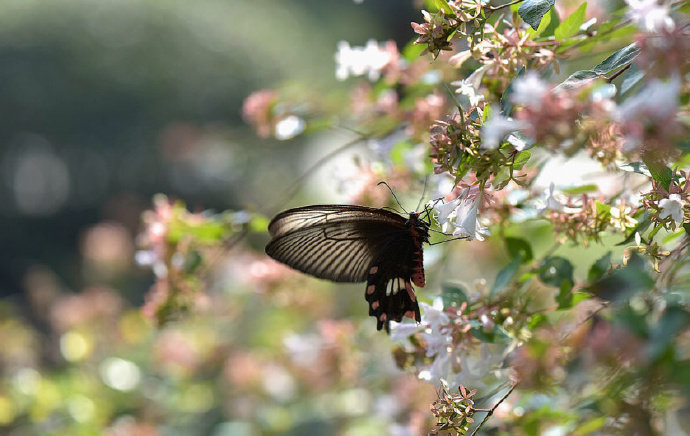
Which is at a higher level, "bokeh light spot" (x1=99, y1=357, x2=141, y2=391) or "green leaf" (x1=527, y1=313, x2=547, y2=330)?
"bokeh light spot" (x1=99, y1=357, x2=141, y2=391)

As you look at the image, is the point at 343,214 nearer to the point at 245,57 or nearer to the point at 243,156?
the point at 243,156

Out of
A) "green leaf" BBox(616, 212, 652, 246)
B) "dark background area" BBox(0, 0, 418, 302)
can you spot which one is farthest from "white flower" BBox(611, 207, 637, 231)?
"dark background area" BBox(0, 0, 418, 302)

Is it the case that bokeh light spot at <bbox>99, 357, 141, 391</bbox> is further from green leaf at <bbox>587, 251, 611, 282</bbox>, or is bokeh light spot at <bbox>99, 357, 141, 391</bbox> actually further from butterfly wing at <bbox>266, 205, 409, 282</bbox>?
green leaf at <bbox>587, 251, 611, 282</bbox>

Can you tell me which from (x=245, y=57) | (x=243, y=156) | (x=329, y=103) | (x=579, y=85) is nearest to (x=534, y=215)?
(x=579, y=85)

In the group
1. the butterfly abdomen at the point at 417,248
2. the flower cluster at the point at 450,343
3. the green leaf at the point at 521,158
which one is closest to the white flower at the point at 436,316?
the flower cluster at the point at 450,343

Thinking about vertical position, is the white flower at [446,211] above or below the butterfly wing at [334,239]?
below

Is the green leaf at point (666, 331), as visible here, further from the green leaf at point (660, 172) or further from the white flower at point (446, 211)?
the white flower at point (446, 211)

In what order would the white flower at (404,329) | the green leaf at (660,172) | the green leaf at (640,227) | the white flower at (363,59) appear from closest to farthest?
the green leaf at (660,172) → the green leaf at (640,227) → the white flower at (404,329) → the white flower at (363,59)
